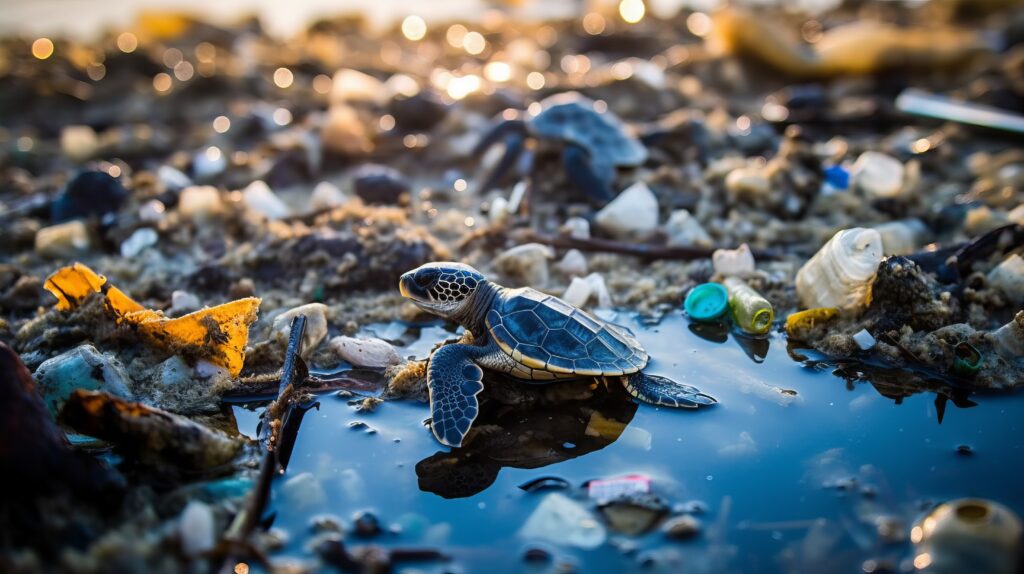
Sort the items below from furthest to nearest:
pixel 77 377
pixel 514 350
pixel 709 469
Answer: pixel 514 350 < pixel 77 377 < pixel 709 469

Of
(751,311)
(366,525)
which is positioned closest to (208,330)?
(366,525)

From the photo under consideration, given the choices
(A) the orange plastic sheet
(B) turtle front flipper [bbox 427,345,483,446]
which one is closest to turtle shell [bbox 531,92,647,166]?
(B) turtle front flipper [bbox 427,345,483,446]

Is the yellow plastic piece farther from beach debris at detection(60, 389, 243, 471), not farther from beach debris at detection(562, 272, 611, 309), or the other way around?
beach debris at detection(60, 389, 243, 471)

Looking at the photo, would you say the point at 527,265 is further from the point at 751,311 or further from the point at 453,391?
the point at 453,391

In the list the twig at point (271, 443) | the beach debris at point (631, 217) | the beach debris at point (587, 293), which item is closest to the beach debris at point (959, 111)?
the beach debris at point (631, 217)

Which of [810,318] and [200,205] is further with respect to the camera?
[200,205]

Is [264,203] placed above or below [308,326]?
above

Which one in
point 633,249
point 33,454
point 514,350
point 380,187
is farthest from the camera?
point 380,187

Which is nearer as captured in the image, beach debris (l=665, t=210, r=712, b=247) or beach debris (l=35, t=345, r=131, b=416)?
beach debris (l=35, t=345, r=131, b=416)

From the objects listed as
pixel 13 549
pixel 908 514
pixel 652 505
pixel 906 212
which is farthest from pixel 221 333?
pixel 906 212
